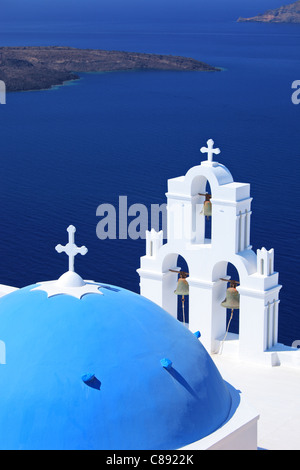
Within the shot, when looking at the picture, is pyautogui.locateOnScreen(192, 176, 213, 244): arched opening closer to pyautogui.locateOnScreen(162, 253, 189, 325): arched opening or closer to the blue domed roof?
pyautogui.locateOnScreen(162, 253, 189, 325): arched opening

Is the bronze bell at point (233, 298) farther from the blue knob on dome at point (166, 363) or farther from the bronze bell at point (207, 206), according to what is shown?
the blue knob on dome at point (166, 363)

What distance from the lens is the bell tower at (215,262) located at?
18.9 m

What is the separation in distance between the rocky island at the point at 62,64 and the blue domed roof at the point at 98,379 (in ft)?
334

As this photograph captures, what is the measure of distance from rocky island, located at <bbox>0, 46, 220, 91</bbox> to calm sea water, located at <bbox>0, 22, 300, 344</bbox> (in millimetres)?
3158

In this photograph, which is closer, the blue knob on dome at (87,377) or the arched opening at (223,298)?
the blue knob on dome at (87,377)

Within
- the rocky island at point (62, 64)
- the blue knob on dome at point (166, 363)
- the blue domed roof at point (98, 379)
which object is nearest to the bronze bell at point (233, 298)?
the blue domed roof at point (98, 379)

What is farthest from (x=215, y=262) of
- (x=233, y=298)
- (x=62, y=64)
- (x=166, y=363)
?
(x=62, y=64)

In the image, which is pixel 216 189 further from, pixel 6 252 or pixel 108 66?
pixel 108 66

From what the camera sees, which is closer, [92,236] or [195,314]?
[195,314]

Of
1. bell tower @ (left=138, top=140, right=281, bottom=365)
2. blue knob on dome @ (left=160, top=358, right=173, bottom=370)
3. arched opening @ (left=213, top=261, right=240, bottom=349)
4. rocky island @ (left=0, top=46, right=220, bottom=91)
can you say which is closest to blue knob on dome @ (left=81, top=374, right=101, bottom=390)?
blue knob on dome @ (left=160, top=358, right=173, bottom=370)

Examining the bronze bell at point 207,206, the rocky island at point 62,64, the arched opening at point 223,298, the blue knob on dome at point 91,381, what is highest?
the rocky island at point 62,64

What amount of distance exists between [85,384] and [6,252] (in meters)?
31.6
